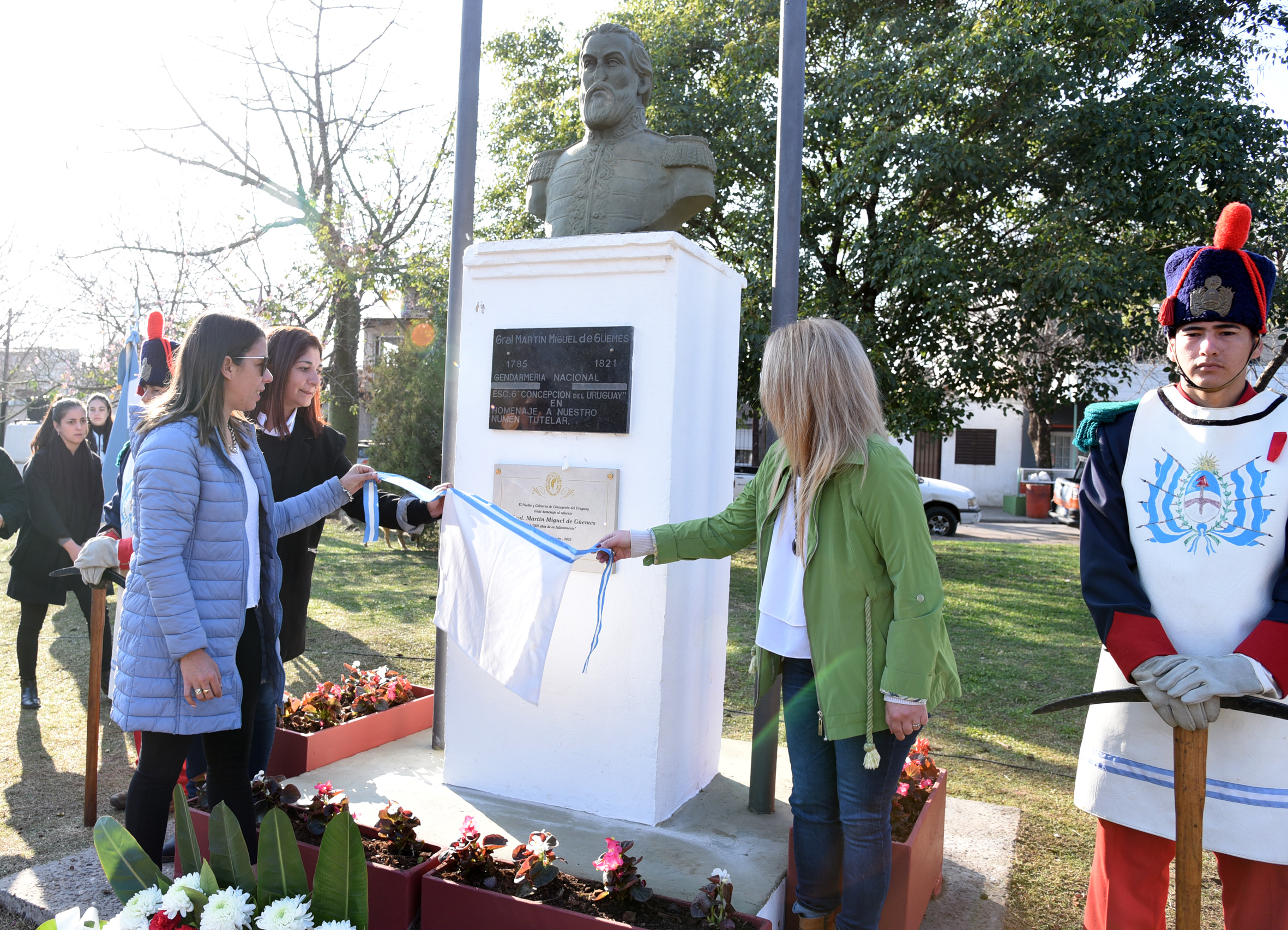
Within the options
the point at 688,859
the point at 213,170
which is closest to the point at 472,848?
the point at 688,859

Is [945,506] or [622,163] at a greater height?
[622,163]

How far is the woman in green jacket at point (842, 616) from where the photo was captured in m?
2.07

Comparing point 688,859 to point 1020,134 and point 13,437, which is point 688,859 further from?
point 13,437

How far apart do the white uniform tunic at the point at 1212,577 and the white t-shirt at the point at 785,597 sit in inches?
32.2

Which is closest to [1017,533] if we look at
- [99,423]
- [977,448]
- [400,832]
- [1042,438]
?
[1042,438]

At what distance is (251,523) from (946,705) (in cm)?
442

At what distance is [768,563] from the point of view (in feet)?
7.75

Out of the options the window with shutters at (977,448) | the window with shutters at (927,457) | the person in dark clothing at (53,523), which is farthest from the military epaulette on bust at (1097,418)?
the window with shutters at (977,448)

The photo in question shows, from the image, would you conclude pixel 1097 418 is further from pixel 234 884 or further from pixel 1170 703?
pixel 234 884

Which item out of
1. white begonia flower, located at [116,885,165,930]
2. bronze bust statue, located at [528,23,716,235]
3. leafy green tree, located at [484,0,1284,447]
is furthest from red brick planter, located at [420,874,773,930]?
leafy green tree, located at [484,0,1284,447]

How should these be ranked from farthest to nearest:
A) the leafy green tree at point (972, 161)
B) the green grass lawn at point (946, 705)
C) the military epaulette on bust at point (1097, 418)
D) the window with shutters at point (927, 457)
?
the window with shutters at point (927, 457), the leafy green tree at point (972, 161), the green grass lawn at point (946, 705), the military epaulette on bust at point (1097, 418)

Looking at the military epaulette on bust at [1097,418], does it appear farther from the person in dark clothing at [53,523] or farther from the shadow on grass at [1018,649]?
the person in dark clothing at [53,523]

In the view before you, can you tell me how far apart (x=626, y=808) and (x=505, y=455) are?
1.38 m

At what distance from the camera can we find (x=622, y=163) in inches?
136
